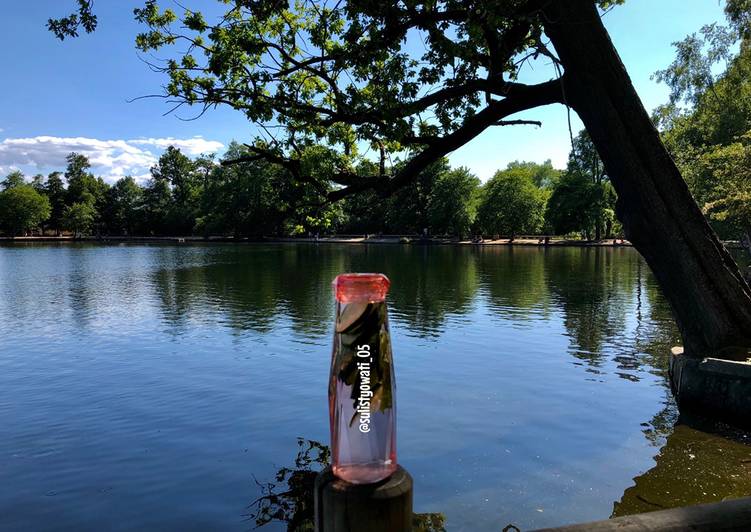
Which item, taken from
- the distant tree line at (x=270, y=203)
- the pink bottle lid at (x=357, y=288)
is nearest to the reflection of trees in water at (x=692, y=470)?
the pink bottle lid at (x=357, y=288)

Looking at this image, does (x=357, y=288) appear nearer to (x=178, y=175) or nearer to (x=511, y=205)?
(x=511, y=205)

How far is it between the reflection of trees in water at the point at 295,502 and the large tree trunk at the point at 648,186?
18.6 ft

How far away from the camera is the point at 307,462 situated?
8867 millimetres

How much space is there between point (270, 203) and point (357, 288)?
101885mm

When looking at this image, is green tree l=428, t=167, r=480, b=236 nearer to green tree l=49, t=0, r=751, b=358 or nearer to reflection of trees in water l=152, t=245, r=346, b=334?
reflection of trees in water l=152, t=245, r=346, b=334

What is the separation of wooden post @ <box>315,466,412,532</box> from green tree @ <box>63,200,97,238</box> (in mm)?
136646

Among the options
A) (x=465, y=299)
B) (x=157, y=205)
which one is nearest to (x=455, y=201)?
(x=465, y=299)

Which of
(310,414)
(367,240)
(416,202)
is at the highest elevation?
(416,202)

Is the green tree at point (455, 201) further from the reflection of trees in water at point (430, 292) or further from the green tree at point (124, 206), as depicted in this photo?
the green tree at point (124, 206)

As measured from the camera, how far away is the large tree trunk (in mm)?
8820

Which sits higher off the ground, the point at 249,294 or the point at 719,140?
the point at 719,140

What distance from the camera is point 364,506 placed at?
69.7 inches

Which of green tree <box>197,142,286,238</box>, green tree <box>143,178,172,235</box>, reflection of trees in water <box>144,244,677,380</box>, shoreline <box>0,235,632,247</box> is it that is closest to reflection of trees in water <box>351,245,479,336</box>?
reflection of trees in water <box>144,244,677,380</box>

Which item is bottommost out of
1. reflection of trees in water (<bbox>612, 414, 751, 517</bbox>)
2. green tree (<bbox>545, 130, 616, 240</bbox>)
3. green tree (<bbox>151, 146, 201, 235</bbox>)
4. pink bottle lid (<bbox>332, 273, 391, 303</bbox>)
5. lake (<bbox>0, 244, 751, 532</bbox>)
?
lake (<bbox>0, 244, 751, 532</bbox>)
